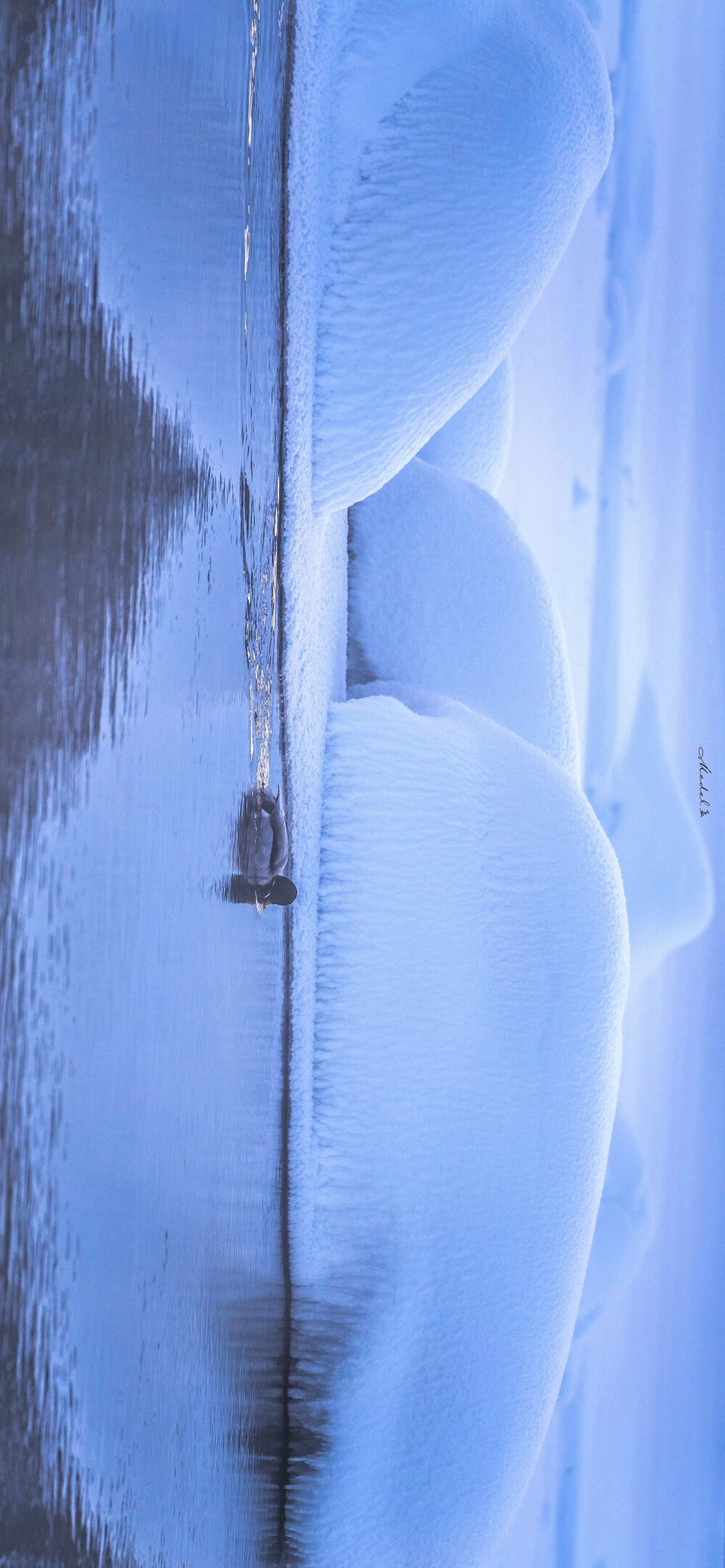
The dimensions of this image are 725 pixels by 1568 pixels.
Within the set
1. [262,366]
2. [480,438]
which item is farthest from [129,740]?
[480,438]

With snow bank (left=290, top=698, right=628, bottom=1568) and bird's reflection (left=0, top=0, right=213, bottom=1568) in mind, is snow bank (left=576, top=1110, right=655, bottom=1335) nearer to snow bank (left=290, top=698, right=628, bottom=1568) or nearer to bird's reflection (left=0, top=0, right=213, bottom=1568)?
snow bank (left=290, top=698, right=628, bottom=1568)

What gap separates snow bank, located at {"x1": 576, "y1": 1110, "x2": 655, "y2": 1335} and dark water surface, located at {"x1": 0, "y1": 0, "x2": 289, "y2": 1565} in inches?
17.7

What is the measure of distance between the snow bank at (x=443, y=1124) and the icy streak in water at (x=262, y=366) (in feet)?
0.34

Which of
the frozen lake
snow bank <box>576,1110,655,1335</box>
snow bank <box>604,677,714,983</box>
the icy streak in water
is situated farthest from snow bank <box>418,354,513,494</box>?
snow bank <box>576,1110,655,1335</box>

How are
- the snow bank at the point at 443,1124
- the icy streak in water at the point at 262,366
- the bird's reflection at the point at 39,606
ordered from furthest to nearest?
1. the snow bank at the point at 443,1124
2. the icy streak in water at the point at 262,366
3. the bird's reflection at the point at 39,606

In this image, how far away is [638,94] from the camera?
81 cm

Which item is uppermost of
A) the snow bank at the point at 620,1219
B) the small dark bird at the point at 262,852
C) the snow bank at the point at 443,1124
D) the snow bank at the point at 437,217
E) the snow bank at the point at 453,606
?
the snow bank at the point at 437,217

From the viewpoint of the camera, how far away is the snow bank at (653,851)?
748mm

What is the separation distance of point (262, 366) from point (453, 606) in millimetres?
275

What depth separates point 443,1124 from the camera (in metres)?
0.43

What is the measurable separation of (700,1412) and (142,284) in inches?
32.8

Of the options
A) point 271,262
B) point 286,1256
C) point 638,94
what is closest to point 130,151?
point 271,262
